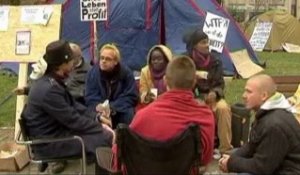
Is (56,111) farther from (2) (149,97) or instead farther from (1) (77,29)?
(1) (77,29)

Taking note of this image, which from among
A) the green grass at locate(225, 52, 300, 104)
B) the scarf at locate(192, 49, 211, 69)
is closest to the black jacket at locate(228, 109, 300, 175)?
the scarf at locate(192, 49, 211, 69)

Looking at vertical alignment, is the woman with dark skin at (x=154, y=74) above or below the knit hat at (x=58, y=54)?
below

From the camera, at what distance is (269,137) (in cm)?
426

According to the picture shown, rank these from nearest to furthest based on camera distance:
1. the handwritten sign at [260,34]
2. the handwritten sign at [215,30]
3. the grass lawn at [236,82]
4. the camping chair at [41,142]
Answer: the camping chair at [41,142]
the grass lawn at [236,82]
the handwritten sign at [215,30]
the handwritten sign at [260,34]

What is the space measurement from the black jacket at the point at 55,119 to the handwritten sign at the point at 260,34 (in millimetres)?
17692

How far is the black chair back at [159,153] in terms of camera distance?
14.0 ft

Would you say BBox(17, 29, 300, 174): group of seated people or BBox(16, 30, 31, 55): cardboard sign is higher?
BBox(16, 30, 31, 55): cardboard sign

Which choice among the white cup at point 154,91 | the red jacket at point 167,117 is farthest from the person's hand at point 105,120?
the red jacket at point 167,117

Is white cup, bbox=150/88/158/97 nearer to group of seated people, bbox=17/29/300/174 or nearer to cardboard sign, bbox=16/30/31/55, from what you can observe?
group of seated people, bbox=17/29/300/174

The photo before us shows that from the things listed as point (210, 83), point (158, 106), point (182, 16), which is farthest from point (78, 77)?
point (182, 16)

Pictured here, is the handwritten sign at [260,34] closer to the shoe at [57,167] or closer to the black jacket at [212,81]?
the black jacket at [212,81]

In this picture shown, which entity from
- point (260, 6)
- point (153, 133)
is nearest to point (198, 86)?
point (153, 133)

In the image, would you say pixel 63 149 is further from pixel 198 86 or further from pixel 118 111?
pixel 198 86

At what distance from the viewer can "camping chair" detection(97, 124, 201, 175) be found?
4.27 meters
